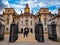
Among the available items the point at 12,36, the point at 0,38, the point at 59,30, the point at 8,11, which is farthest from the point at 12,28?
the point at 8,11

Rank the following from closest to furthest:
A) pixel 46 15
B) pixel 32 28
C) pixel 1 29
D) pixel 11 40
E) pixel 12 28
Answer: pixel 11 40
pixel 12 28
pixel 1 29
pixel 46 15
pixel 32 28

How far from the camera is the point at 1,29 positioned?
1274cm

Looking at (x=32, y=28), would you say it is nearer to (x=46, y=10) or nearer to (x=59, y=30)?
(x=46, y=10)

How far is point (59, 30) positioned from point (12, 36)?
17.0ft

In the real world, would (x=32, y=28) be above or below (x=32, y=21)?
below

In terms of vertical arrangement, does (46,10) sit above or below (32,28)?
above

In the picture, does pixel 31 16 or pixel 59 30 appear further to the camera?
pixel 31 16

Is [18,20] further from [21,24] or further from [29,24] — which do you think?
[29,24]

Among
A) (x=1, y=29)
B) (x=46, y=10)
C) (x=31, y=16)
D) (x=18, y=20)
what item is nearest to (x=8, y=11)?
(x=18, y=20)

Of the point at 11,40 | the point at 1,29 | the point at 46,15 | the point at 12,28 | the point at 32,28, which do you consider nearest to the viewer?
the point at 11,40

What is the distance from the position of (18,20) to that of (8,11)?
509cm

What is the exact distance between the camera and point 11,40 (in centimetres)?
1058

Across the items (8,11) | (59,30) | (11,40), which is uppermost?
(8,11)

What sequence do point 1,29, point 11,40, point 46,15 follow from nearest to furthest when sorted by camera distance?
point 11,40 < point 1,29 < point 46,15
